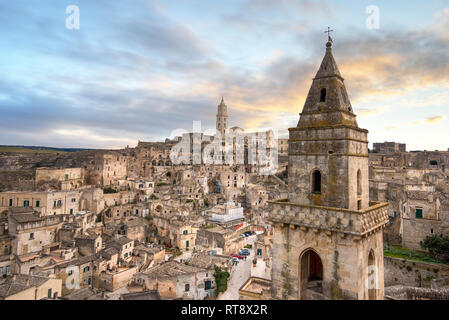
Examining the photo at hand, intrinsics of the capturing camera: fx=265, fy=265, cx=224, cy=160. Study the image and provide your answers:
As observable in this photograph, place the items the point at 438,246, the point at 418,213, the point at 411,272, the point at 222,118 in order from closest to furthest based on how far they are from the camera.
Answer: the point at 411,272, the point at 438,246, the point at 418,213, the point at 222,118

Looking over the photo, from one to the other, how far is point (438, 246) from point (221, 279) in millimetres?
18455

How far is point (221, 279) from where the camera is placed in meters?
21.8

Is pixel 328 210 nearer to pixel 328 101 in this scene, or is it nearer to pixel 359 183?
pixel 359 183

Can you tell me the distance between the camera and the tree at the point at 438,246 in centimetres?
2172

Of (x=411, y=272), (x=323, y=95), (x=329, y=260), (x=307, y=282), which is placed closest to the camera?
(x=329, y=260)

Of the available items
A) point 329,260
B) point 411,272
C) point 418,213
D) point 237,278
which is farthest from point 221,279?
point 418,213

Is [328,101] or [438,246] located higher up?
[328,101]

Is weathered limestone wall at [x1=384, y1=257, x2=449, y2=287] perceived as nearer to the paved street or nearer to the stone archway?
the paved street

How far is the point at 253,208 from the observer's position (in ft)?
160

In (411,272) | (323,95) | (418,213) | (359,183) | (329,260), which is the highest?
(323,95)

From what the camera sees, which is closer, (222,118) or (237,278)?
(237,278)

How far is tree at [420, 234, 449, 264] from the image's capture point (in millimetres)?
21719

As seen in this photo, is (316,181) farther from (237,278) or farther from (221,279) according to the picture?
(237,278)
